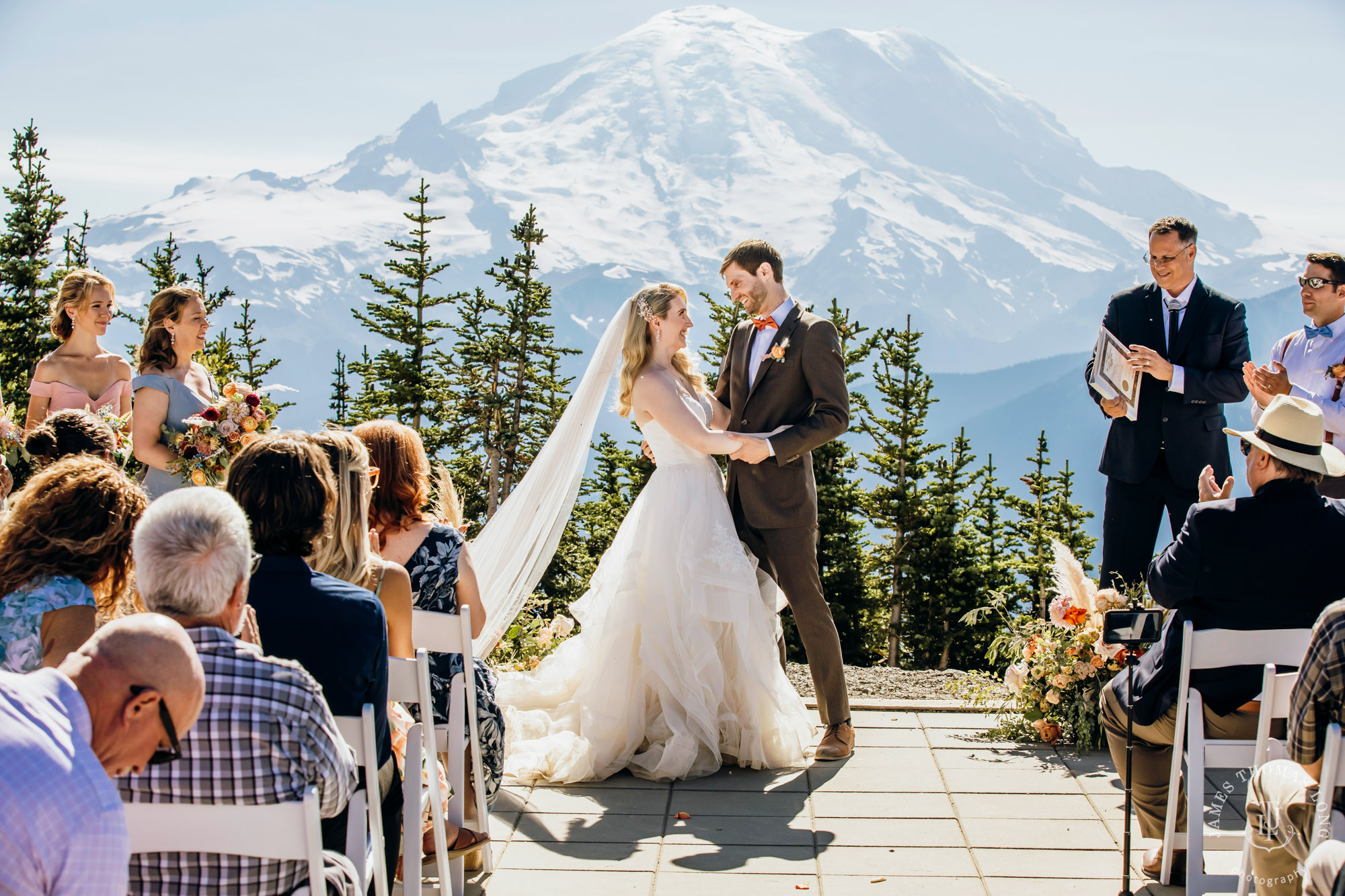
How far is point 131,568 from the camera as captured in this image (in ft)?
8.60

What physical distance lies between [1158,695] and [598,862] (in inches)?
77.3

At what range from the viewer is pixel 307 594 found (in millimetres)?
2510

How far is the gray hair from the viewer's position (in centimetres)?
198

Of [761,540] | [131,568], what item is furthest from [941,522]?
[131,568]

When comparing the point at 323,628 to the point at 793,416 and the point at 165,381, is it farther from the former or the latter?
the point at 165,381

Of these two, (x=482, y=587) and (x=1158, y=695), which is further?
(x=482, y=587)

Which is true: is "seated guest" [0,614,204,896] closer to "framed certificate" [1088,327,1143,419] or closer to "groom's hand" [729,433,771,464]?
"groom's hand" [729,433,771,464]

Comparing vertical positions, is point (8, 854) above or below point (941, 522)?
above

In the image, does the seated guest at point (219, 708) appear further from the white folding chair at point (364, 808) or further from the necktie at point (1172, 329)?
the necktie at point (1172, 329)

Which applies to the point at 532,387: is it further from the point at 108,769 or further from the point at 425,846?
the point at 108,769

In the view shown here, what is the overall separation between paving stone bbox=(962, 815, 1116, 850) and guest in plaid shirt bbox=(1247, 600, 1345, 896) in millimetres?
1156

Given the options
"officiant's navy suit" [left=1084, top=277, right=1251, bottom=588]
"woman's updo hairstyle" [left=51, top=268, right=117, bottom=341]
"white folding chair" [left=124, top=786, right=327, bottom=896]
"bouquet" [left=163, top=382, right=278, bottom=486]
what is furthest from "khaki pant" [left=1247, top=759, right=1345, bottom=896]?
"woman's updo hairstyle" [left=51, top=268, right=117, bottom=341]

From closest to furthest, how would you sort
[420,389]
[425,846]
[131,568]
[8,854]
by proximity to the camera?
[8,854] → [131,568] → [425,846] → [420,389]

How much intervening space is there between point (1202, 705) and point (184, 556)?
2.72 m
